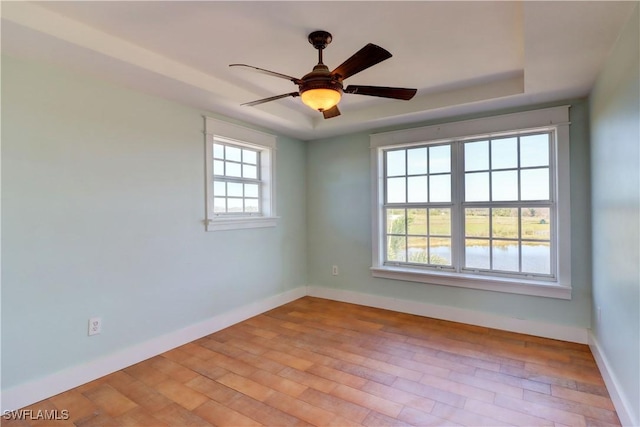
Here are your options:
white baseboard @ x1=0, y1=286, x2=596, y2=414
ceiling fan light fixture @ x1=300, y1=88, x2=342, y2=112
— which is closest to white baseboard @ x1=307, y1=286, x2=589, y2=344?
white baseboard @ x1=0, y1=286, x2=596, y2=414

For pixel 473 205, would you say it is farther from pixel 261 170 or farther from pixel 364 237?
pixel 261 170

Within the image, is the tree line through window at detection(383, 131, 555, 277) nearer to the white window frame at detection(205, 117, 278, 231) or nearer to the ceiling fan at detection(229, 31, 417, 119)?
the white window frame at detection(205, 117, 278, 231)

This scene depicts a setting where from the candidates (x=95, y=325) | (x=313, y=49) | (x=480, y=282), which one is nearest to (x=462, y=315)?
(x=480, y=282)

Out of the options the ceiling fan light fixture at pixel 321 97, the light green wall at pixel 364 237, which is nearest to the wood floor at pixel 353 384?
the light green wall at pixel 364 237

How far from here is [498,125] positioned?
324 centimetres

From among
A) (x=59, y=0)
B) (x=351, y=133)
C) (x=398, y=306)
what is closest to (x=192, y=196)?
(x=59, y=0)

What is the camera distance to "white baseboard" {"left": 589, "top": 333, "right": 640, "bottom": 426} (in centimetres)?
168

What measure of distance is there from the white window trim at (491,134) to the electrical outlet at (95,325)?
286cm

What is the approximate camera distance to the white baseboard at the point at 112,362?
2045mm

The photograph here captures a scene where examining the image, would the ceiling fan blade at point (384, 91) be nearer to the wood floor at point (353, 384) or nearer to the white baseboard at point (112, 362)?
the wood floor at point (353, 384)

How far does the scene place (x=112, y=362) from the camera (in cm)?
248

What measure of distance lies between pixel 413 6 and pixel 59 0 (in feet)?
6.48

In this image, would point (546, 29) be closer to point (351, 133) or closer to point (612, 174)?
point (612, 174)

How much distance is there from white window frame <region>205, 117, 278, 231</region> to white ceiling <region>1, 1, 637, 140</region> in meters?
0.34
